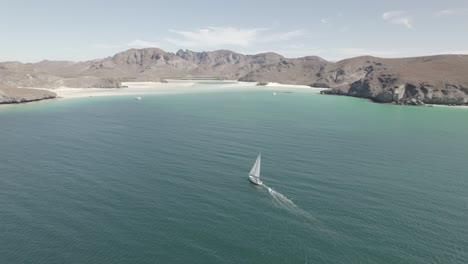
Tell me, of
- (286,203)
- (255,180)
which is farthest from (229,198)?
(286,203)

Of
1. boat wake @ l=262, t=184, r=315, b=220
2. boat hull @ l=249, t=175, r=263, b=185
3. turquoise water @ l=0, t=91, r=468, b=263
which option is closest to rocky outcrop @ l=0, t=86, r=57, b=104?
turquoise water @ l=0, t=91, r=468, b=263

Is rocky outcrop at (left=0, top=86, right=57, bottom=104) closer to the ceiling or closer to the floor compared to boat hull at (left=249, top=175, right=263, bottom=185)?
closer to the ceiling

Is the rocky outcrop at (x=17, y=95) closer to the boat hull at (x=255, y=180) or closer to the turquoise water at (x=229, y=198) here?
the turquoise water at (x=229, y=198)

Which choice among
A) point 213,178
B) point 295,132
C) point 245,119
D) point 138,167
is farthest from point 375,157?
point 245,119

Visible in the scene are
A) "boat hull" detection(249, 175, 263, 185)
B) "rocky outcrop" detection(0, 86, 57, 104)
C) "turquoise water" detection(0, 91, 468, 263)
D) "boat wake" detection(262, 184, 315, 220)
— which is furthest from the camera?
"rocky outcrop" detection(0, 86, 57, 104)

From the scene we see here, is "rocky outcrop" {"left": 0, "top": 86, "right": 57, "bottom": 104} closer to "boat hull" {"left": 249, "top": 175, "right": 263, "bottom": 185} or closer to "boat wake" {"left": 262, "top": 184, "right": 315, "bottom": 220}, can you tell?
"boat hull" {"left": 249, "top": 175, "right": 263, "bottom": 185}

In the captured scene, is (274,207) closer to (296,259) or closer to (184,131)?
(296,259)

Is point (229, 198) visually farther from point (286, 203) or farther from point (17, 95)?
point (17, 95)
